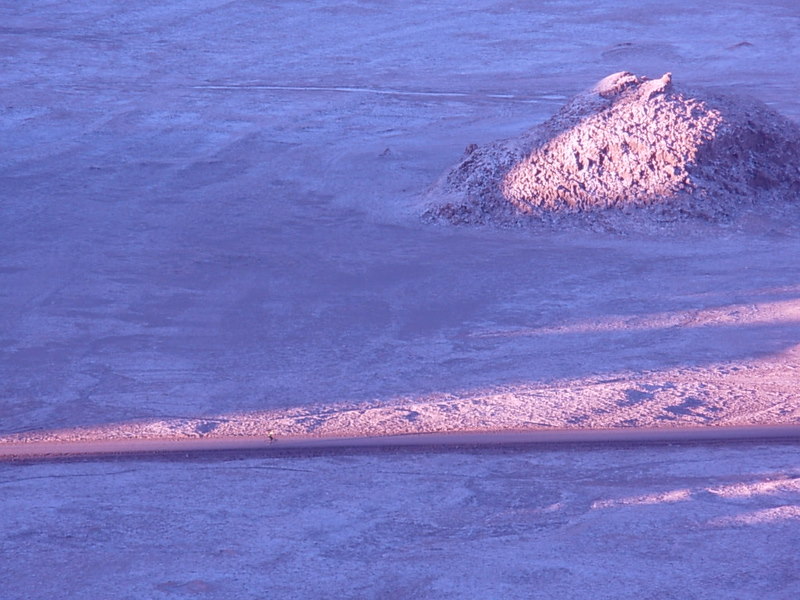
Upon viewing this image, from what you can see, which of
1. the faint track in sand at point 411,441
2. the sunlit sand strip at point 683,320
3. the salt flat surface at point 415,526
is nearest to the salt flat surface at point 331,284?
the sunlit sand strip at point 683,320

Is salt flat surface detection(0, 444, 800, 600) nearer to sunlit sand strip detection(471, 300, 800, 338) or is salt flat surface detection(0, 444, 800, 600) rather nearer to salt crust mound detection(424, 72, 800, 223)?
sunlit sand strip detection(471, 300, 800, 338)

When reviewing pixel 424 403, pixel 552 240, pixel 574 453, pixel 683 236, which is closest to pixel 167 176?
pixel 552 240

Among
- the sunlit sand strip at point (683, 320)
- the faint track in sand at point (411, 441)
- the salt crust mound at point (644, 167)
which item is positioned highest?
the salt crust mound at point (644, 167)

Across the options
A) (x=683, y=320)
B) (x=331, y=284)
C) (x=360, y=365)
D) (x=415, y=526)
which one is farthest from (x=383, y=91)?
(x=415, y=526)

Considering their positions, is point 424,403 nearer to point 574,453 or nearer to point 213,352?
point 574,453

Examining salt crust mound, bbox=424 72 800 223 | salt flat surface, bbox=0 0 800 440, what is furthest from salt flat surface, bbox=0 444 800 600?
salt crust mound, bbox=424 72 800 223

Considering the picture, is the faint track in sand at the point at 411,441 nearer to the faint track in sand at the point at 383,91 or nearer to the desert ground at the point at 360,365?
the desert ground at the point at 360,365
